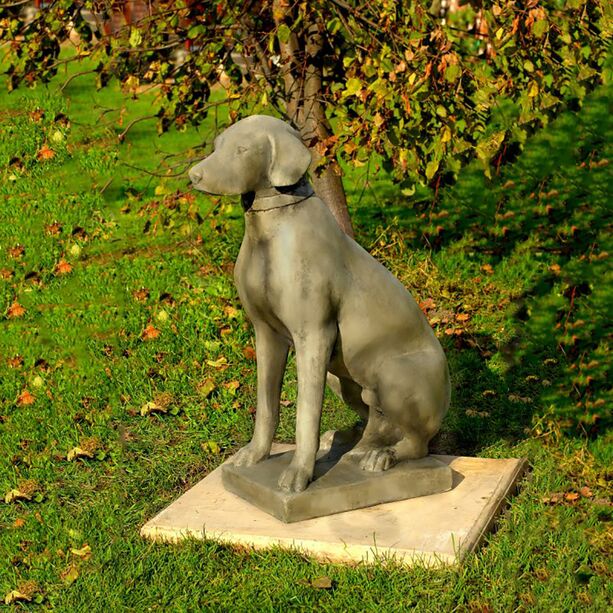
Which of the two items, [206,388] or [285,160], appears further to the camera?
[206,388]

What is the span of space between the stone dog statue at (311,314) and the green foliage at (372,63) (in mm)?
1294

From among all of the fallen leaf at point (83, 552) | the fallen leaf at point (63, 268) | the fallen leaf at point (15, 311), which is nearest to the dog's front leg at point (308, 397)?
the fallen leaf at point (83, 552)

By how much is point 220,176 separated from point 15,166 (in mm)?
6592

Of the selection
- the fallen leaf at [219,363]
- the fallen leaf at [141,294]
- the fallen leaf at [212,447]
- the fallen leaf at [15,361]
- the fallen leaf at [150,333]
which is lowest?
the fallen leaf at [212,447]

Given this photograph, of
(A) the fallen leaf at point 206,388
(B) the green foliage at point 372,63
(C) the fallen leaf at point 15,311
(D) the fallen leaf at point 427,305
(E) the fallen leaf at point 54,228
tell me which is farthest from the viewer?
(E) the fallen leaf at point 54,228

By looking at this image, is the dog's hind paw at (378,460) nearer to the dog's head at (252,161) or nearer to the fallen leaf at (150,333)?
the dog's head at (252,161)

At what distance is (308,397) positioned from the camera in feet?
14.8

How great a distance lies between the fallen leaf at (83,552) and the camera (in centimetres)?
480

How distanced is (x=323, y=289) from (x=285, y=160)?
1.92ft

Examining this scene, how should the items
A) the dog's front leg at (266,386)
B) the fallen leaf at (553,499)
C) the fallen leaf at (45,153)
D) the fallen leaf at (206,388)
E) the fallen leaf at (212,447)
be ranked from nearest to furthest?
the dog's front leg at (266,386)
the fallen leaf at (553,499)
the fallen leaf at (212,447)
the fallen leaf at (206,388)
the fallen leaf at (45,153)

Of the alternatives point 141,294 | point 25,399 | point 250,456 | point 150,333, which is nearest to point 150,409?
point 25,399

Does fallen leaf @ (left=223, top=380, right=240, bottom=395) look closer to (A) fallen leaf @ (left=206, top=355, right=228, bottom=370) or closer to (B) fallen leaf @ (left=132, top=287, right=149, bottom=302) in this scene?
(A) fallen leaf @ (left=206, top=355, right=228, bottom=370)

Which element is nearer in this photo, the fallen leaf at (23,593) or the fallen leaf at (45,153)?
the fallen leaf at (23,593)

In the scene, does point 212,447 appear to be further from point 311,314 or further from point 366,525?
point 311,314
